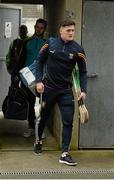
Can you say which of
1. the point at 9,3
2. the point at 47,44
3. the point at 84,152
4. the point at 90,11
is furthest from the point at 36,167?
the point at 9,3

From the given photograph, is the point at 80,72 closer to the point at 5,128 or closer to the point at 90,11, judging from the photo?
the point at 90,11

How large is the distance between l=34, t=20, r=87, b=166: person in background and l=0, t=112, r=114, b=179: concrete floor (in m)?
0.24

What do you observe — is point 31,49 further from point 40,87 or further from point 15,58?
point 40,87

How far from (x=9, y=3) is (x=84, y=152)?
3.88 metres

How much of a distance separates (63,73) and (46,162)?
123 cm

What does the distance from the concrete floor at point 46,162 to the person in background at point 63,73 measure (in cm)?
24

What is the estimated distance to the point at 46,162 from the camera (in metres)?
7.00

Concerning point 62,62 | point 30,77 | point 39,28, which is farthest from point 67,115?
point 39,28

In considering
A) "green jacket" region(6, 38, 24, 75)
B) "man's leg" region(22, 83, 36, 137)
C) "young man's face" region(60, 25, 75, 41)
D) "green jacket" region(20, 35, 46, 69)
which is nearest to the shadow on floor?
"man's leg" region(22, 83, 36, 137)

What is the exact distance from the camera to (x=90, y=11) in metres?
7.50

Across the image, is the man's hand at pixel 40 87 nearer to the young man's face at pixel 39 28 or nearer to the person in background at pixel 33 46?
the person in background at pixel 33 46

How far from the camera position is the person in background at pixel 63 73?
6746mm

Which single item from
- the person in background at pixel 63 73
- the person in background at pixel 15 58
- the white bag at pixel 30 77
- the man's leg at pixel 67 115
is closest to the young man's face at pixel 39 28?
the person in background at pixel 15 58

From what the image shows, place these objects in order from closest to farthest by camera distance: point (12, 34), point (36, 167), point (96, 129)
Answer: point (36, 167) → point (96, 129) → point (12, 34)
